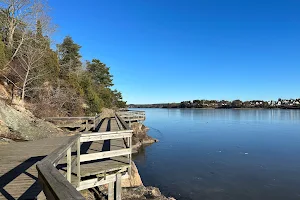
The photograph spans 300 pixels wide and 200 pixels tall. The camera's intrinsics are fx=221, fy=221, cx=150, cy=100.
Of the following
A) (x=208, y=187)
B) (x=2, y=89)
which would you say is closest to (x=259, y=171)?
(x=208, y=187)

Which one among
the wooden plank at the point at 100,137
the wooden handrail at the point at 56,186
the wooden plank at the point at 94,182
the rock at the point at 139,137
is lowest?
the rock at the point at 139,137

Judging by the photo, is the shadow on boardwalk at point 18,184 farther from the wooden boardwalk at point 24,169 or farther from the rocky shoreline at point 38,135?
the rocky shoreline at point 38,135

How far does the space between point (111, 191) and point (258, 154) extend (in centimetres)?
1827

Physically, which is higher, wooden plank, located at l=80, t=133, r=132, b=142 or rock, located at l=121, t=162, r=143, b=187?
wooden plank, located at l=80, t=133, r=132, b=142

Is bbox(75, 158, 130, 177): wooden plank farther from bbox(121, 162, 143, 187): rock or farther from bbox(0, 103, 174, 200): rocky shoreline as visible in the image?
bbox(121, 162, 143, 187): rock

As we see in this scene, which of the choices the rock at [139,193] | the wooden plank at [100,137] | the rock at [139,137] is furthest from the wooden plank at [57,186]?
the rock at [139,137]

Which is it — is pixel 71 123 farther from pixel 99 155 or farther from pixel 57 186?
pixel 57 186

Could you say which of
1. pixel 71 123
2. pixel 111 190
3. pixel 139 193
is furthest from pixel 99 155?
pixel 71 123

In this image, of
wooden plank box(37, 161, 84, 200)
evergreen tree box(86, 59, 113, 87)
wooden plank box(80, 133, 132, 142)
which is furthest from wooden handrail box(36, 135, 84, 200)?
evergreen tree box(86, 59, 113, 87)

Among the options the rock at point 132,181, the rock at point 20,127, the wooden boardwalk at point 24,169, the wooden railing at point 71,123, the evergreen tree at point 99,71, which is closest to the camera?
the wooden boardwalk at point 24,169

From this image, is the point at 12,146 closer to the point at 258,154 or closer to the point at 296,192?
the point at 296,192

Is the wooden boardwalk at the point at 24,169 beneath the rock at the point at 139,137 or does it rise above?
above

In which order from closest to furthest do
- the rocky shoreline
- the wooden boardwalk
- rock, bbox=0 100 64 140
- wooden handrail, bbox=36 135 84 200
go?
wooden handrail, bbox=36 135 84 200 → the wooden boardwalk → the rocky shoreline → rock, bbox=0 100 64 140

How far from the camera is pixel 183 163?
18141 millimetres
